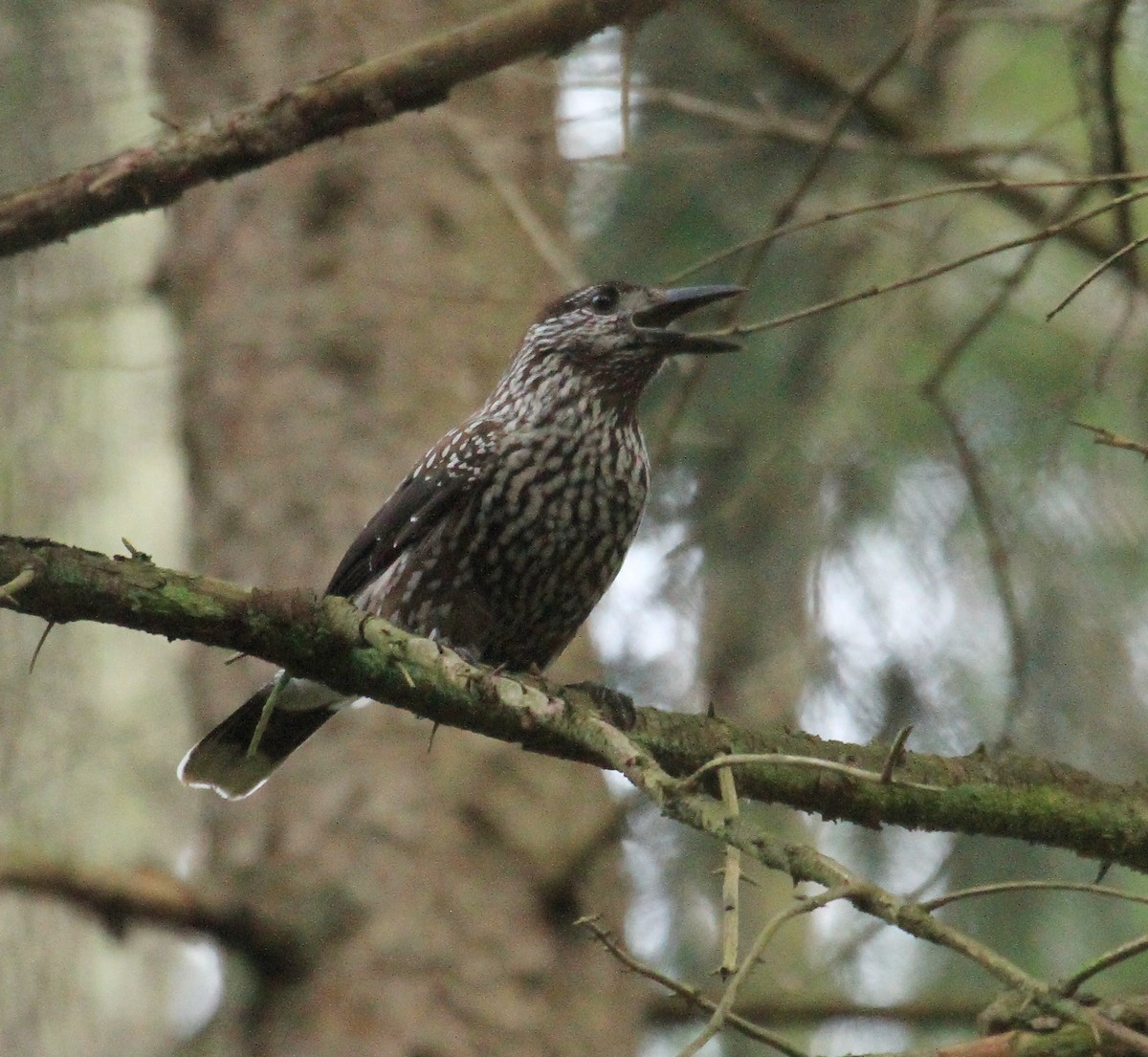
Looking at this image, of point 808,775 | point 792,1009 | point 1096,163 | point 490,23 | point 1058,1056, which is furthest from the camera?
point 792,1009

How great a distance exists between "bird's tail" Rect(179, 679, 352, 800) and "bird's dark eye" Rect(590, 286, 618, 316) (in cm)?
130

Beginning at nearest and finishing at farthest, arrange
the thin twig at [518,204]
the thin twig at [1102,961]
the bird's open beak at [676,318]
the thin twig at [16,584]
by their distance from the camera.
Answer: the thin twig at [1102,961]
the thin twig at [16,584]
the bird's open beak at [676,318]
the thin twig at [518,204]

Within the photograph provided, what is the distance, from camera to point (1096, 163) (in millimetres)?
4160

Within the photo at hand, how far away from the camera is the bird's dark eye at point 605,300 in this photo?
4773mm

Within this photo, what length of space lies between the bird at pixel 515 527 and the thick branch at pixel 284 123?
0.86 meters

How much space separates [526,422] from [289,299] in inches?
69.9

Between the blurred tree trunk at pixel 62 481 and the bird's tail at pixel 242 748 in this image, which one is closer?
the bird's tail at pixel 242 748

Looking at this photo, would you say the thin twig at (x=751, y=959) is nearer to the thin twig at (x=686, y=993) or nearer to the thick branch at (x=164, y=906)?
the thin twig at (x=686, y=993)

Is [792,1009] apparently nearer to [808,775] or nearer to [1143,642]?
[1143,642]

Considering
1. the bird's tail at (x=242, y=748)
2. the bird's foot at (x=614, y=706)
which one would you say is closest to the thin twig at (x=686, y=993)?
the bird's foot at (x=614, y=706)

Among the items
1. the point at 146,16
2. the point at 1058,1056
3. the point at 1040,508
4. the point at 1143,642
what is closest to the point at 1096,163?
the point at 1040,508

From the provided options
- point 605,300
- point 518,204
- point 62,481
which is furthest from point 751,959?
point 62,481

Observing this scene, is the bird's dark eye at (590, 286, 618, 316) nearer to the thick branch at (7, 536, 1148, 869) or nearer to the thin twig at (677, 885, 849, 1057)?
the thick branch at (7, 536, 1148, 869)

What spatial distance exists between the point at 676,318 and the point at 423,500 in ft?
3.17
